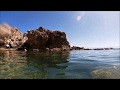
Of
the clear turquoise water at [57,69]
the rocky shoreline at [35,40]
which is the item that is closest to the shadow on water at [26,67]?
the clear turquoise water at [57,69]

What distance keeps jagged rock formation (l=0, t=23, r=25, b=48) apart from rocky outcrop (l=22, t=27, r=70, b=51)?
1650mm

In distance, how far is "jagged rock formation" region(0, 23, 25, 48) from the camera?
859 inches

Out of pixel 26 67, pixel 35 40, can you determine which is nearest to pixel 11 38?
pixel 35 40

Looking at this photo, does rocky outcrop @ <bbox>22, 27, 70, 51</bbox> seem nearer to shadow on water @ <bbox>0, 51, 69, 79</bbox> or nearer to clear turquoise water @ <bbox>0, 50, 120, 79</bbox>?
shadow on water @ <bbox>0, 51, 69, 79</bbox>

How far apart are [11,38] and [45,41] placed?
4.90 metres

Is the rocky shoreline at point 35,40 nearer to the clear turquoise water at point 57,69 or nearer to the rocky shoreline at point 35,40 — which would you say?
the rocky shoreline at point 35,40

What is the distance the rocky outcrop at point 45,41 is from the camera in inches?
864
